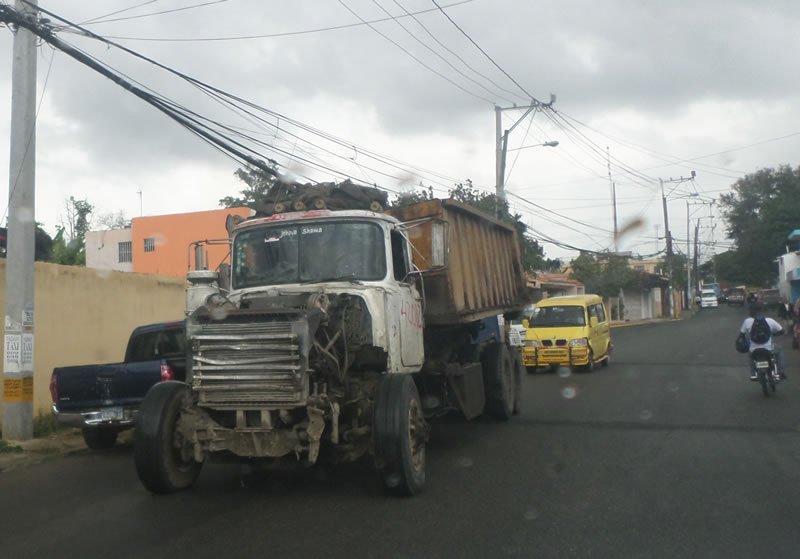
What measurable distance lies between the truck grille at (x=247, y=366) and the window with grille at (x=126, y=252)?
135 feet

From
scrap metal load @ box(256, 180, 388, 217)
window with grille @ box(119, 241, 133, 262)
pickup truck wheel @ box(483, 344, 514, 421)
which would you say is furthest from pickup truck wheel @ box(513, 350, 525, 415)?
window with grille @ box(119, 241, 133, 262)

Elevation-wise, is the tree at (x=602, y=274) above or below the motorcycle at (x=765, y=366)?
above

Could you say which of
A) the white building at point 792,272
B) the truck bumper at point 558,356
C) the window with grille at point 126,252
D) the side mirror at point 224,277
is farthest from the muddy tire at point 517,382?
the window with grille at point 126,252

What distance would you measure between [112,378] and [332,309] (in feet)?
12.6

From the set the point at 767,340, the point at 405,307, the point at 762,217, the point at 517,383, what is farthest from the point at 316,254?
the point at 762,217

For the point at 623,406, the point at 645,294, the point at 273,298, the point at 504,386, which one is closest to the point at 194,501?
the point at 273,298

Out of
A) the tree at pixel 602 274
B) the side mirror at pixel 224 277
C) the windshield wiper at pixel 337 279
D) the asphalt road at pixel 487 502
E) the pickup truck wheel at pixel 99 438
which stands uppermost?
the tree at pixel 602 274

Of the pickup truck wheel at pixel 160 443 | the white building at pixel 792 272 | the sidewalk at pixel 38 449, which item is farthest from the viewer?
the white building at pixel 792 272

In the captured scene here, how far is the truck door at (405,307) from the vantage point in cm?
813

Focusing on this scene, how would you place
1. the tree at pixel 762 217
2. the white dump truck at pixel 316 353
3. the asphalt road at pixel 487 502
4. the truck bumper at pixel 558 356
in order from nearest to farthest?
the asphalt road at pixel 487 502 < the white dump truck at pixel 316 353 < the truck bumper at pixel 558 356 < the tree at pixel 762 217

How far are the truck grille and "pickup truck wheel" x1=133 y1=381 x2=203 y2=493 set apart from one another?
0.48m

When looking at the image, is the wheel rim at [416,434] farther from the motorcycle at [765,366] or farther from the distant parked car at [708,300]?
the distant parked car at [708,300]

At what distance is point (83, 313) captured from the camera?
1425 centimetres

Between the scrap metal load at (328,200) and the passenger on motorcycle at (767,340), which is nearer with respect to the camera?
the scrap metal load at (328,200)
